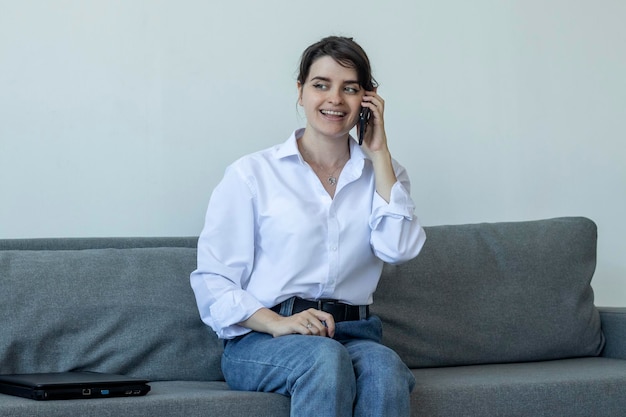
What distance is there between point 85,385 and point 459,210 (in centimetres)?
169

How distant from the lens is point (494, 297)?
2951mm

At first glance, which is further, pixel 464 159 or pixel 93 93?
pixel 464 159

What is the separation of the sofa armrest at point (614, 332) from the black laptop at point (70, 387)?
5.16ft

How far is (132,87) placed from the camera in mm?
2947

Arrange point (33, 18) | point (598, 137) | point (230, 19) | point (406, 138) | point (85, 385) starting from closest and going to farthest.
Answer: point (85, 385) → point (33, 18) → point (230, 19) → point (406, 138) → point (598, 137)

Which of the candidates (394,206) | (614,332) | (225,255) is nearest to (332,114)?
(394,206)

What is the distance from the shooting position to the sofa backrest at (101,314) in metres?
2.45

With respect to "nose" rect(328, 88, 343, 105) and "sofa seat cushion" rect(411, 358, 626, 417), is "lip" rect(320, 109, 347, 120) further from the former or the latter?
"sofa seat cushion" rect(411, 358, 626, 417)

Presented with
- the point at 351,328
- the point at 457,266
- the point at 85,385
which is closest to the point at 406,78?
the point at 457,266

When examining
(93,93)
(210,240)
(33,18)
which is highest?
(33,18)

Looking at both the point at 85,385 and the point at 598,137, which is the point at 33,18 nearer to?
the point at 85,385

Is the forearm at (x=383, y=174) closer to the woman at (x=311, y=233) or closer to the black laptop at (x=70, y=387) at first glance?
the woman at (x=311, y=233)

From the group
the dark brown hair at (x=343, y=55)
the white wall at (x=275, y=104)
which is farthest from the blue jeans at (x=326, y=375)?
the white wall at (x=275, y=104)

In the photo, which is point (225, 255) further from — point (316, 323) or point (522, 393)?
point (522, 393)
